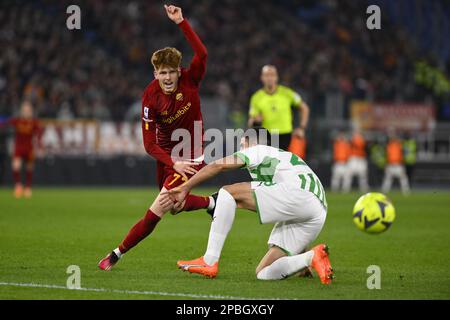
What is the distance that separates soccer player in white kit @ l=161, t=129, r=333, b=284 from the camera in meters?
7.81

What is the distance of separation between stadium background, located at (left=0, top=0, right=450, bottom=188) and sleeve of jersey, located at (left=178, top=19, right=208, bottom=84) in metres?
17.4

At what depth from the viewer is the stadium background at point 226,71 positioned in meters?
28.2

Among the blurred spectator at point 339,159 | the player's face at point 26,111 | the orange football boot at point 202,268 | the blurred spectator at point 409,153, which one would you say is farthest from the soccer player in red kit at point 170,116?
the blurred spectator at point 409,153

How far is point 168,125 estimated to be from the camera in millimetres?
9055

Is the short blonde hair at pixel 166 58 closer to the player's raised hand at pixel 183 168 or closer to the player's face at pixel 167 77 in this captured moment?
the player's face at pixel 167 77

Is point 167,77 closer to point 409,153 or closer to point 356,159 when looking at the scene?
point 356,159

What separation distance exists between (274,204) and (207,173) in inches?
26.1

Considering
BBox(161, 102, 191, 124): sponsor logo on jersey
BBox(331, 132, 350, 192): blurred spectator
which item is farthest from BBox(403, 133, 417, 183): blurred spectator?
BBox(161, 102, 191, 124): sponsor logo on jersey

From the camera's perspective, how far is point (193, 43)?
8.63m

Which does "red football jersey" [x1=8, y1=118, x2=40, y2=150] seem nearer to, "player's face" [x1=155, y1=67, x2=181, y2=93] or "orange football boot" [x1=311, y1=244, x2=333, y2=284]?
"player's face" [x1=155, y1=67, x2=181, y2=93]

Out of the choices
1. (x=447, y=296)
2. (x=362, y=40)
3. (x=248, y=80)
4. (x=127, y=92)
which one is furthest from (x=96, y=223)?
(x=362, y=40)

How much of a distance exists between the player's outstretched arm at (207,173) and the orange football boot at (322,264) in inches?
39.6
